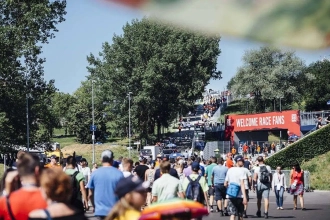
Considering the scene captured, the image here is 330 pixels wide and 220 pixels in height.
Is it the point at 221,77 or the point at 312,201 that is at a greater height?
the point at 221,77

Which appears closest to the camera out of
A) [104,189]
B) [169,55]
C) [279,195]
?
[169,55]

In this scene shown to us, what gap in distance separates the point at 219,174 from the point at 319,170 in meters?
20.6

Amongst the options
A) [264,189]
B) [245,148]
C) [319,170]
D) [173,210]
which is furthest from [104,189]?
[319,170]

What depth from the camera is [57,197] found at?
452 centimetres

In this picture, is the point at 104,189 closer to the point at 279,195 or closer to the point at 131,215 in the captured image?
the point at 131,215

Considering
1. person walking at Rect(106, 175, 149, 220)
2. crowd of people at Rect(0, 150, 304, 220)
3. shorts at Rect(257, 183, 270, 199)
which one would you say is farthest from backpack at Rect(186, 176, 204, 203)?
person walking at Rect(106, 175, 149, 220)

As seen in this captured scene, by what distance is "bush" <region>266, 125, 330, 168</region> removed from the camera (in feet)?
129

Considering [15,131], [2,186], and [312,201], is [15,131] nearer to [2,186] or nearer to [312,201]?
[312,201]

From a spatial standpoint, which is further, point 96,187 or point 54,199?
point 96,187

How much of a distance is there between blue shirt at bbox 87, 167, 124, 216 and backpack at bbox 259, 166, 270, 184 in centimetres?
1037

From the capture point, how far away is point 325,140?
4012cm

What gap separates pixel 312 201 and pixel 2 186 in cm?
2176

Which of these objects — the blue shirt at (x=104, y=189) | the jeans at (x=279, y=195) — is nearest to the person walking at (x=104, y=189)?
the blue shirt at (x=104, y=189)

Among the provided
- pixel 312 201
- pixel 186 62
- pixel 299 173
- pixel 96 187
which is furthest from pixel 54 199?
pixel 312 201
